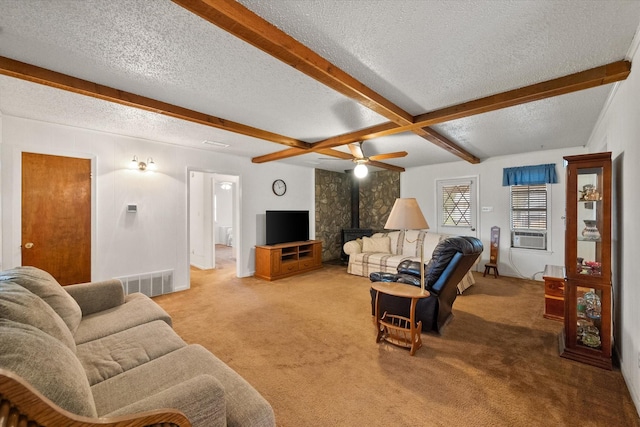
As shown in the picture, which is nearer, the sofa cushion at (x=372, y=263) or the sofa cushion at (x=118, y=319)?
the sofa cushion at (x=118, y=319)

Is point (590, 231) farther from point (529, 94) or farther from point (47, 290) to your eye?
point (47, 290)

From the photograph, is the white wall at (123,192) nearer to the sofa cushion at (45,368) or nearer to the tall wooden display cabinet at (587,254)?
the sofa cushion at (45,368)

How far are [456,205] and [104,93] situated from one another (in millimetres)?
6178

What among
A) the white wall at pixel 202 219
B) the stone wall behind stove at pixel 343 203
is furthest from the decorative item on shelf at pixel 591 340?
the white wall at pixel 202 219

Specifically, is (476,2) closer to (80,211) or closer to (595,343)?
(595,343)

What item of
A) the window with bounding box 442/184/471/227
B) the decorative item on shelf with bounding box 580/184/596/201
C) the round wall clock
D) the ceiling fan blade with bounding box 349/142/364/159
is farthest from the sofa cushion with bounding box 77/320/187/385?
the window with bounding box 442/184/471/227

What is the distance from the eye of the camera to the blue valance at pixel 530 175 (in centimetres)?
489

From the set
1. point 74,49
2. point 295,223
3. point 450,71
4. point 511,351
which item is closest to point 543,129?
point 450,71

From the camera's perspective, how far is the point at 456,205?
19.9 ft

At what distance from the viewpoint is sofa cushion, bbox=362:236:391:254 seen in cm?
585

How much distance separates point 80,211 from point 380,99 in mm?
4002

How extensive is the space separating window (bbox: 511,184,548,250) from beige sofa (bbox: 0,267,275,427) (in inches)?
225

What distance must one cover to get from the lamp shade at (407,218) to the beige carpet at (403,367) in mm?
1167

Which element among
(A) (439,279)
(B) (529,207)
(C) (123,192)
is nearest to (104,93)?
(C) (123,192)
